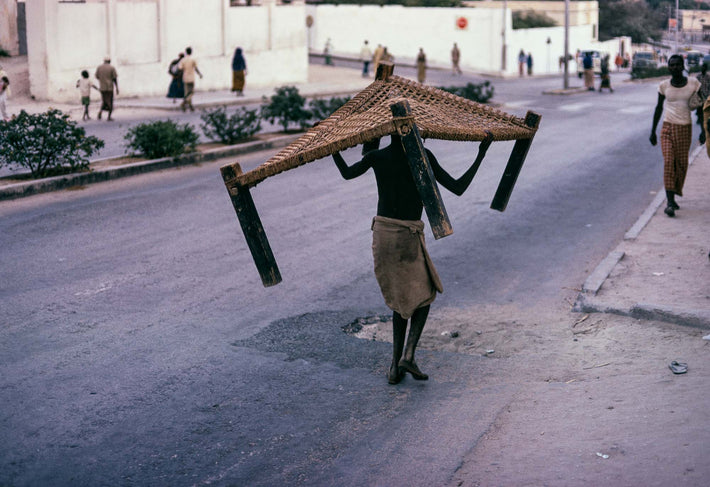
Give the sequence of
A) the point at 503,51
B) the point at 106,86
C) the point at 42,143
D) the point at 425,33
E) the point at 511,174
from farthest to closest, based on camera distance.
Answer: the point at 425,33 → the point at 503,51 → the point at 106,86 → the point at 42,143 → the point at 511,174

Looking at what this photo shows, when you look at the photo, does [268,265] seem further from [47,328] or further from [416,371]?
[47,328]

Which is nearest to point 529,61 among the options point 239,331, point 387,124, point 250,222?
point 239,331

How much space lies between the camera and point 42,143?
15.1 meters

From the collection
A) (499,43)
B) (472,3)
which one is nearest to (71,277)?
(499,43)

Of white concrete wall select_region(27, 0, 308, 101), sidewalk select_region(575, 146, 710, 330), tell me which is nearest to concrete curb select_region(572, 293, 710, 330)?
sidewalk select_region(575, 146, 710, 330)

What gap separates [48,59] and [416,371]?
80.1 feet

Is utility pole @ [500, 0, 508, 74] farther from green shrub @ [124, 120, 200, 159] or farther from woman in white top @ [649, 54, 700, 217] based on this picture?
woman in white top @ [649, 54, 700, 217]

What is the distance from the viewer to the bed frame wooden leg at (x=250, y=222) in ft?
19.9

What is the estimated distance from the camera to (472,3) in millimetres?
74875

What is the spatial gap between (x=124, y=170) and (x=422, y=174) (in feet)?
37.8

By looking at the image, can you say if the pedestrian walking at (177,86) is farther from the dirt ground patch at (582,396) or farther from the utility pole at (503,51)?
the utility pole at (503,51)

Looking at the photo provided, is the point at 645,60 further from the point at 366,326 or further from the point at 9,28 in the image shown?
the point at 366,326

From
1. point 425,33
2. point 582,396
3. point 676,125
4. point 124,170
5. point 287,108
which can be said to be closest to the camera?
point 582,396

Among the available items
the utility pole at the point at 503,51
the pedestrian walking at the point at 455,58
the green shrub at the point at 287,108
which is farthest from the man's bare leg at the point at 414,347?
the utility pole at the point at 503,51
